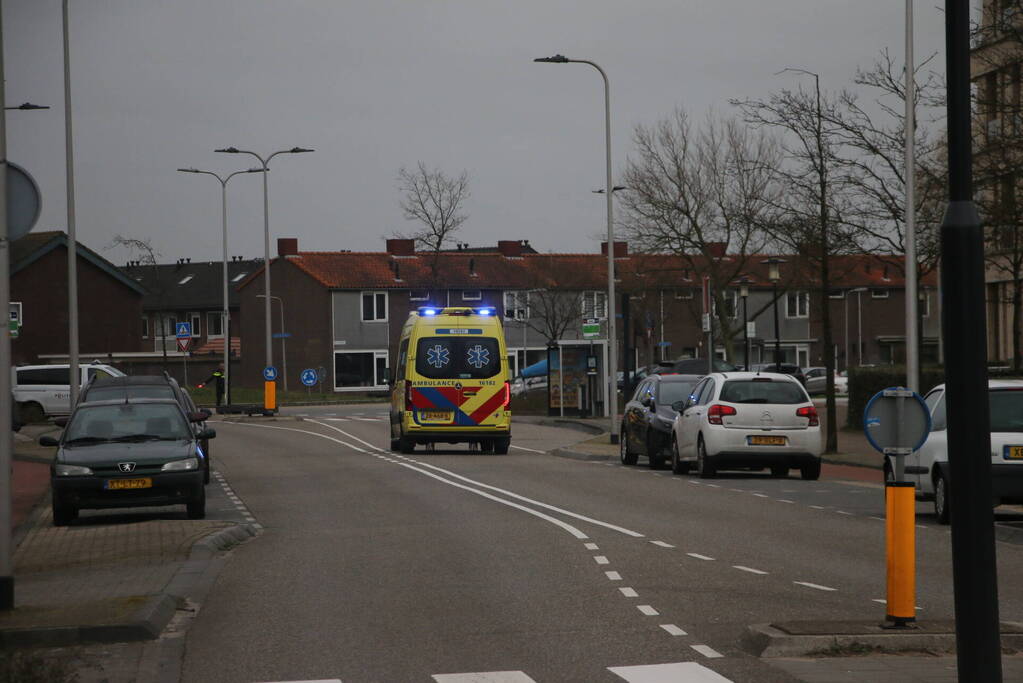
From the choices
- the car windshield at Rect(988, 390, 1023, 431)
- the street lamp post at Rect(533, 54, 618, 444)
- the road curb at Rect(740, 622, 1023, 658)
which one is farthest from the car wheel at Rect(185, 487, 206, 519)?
the street lamp post at Rect(533, 54, 618, 444)

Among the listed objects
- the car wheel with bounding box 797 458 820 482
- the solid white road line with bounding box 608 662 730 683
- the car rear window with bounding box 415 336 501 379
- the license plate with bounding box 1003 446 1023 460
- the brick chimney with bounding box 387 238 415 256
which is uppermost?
the brick chimney with bounding box 387 238 415 256

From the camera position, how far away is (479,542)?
1573 centimetres

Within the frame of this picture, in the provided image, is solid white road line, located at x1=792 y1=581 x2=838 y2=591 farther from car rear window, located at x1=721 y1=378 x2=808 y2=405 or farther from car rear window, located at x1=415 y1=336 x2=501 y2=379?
car rear window, located at x1=415 y1=336 x2=501 y2=379

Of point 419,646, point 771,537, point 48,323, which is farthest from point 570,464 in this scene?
point 48,323

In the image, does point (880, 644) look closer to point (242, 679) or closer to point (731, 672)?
point (731, 672)

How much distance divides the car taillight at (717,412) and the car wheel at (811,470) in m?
1.73

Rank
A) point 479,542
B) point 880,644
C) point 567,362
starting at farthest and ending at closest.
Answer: point 567,362
point 479,542
point 880,644

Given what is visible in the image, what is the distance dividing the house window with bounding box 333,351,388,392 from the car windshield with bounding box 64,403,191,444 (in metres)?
69.1

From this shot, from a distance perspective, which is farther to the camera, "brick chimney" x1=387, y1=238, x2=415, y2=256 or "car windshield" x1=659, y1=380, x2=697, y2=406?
"brick chimney" x1=387, y1=238, x2=415, y2=256

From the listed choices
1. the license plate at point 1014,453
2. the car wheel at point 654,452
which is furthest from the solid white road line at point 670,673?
the car wheel at point 654,452

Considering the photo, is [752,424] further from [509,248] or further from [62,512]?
[509,248]

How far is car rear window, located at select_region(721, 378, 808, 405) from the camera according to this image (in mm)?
24698

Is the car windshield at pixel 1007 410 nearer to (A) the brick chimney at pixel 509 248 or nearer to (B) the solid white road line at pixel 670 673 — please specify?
(B) the solid white road line at pixel 670 673

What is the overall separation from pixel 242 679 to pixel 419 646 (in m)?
1.33
